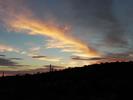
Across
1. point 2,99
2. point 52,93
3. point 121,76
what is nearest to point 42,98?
point 52,93

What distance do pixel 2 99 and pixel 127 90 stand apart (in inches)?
676

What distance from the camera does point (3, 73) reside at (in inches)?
2653

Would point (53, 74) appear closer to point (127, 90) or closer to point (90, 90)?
point (90, 90)

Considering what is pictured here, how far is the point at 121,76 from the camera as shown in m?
47.2

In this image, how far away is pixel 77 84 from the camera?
46594 millimetres

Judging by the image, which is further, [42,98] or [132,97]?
[42,98]

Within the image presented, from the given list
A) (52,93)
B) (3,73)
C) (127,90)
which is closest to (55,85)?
(52,93)

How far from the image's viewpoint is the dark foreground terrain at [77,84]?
4147 cm

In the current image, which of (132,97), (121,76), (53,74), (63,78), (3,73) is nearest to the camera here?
(132,97)

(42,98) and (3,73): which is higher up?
(3,73)

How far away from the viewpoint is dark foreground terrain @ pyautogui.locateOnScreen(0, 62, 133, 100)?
41.5 metres

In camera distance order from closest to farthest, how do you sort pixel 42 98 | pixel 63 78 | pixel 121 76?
pixel 42 98
pixel 121 76
pixel 63 78

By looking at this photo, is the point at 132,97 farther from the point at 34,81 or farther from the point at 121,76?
the point at 34,81

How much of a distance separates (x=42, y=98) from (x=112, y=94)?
932 centimetres
